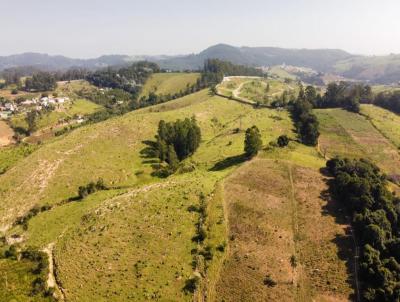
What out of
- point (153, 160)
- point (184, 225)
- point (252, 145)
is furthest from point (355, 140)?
point (184, 225)

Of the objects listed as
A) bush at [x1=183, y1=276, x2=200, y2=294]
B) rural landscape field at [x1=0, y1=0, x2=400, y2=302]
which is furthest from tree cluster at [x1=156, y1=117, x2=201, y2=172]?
bush at [x1=183, y1=276, x2=200, y2=294]

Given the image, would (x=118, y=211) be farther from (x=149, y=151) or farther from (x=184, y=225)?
(x=149, y=151)

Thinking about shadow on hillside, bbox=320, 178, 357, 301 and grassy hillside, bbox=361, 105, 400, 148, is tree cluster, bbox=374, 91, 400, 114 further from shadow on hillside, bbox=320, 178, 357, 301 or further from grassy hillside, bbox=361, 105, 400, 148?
shadow on hillside, bbox=320, 178, 357, 301

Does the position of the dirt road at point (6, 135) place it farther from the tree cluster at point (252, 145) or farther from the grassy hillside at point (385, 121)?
the grassy hillside at point (385, 121)

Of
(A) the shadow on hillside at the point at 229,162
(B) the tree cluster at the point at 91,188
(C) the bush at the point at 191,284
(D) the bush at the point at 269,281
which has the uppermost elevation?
(A) the shadow on hillside at the point at 229,162

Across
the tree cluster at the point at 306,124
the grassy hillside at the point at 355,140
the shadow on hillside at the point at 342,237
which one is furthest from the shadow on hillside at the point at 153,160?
the grassy hillside at the point at 355,140

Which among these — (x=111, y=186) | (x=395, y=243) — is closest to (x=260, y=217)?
(x=395, y=243)

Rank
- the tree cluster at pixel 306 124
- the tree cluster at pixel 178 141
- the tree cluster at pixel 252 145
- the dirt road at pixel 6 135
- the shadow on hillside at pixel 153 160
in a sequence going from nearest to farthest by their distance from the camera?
the tree cluster at pixel 252 145
the shadow on hillside at pixel 153 160
the tree cluster at pixel 178 141
the tree cluster at pixel 306 124
the dirt road at pixel 6 135
